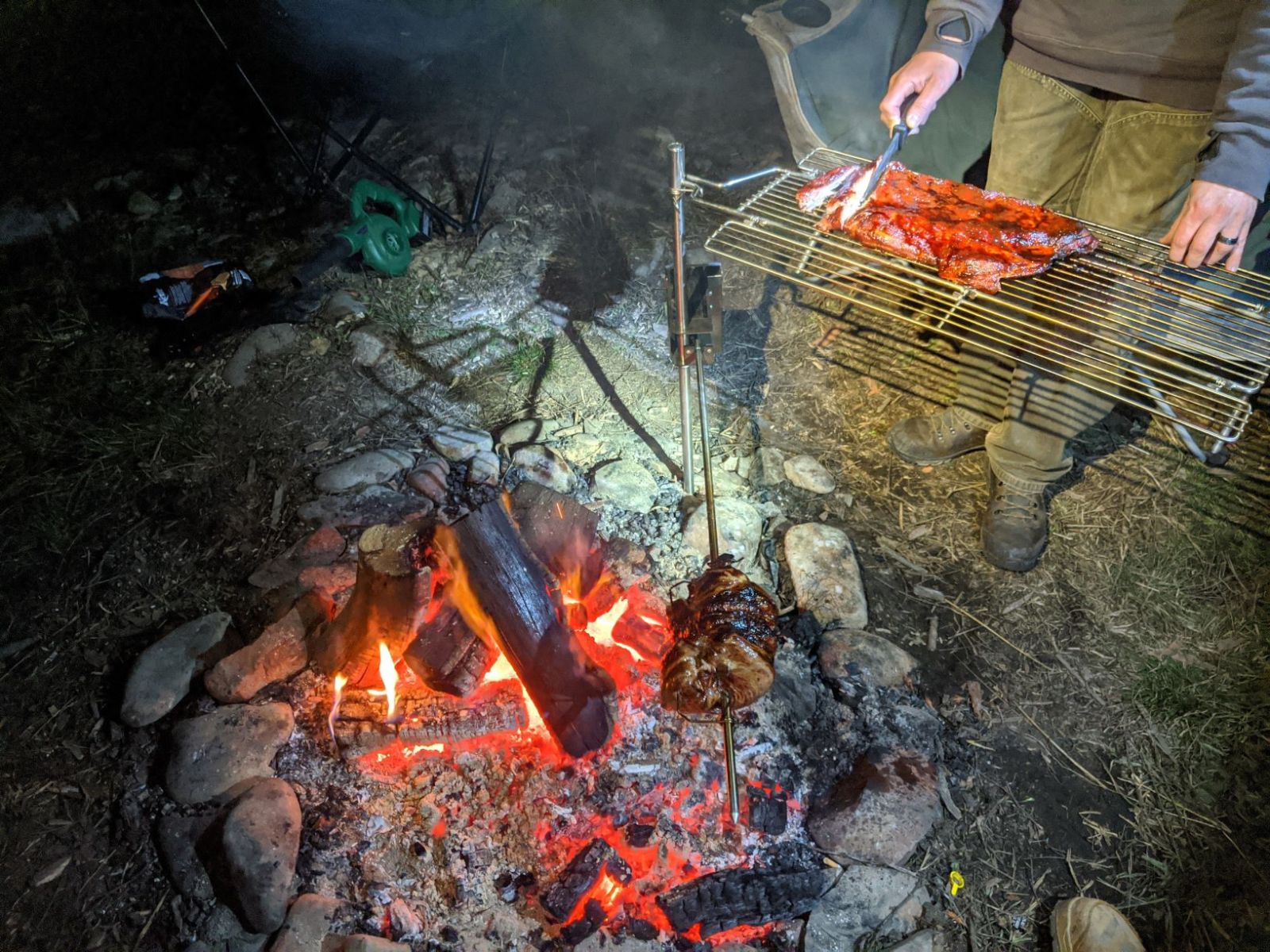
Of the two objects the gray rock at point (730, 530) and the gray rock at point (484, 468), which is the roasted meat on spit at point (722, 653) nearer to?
the gray rock at point (730, 530)

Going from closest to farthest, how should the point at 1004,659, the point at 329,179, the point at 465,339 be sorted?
the point at 1004,659, the point at 465,339, the point at 329,179

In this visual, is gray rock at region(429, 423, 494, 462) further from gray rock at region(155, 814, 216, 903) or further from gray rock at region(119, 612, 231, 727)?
gray rock at region(155, 814, 216, 903)

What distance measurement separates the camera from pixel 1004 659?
145 inches

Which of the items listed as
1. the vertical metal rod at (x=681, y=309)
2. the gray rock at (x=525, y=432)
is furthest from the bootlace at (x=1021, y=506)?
the gray rock at (x=525, y=432)

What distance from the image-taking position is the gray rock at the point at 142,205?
20.9 feet

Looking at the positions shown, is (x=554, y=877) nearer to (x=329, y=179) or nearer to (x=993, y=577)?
(x=993, y=577)

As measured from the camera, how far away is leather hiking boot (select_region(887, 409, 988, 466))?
4488mm

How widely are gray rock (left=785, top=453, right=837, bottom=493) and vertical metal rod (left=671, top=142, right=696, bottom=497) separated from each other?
2.26ft

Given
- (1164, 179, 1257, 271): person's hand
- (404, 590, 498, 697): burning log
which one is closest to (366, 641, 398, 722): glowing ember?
(404, 590, 498, 697): burning log

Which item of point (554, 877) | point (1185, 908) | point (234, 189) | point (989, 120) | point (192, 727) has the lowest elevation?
point (1185, 908)

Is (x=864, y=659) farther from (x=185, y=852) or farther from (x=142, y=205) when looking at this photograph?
(x=142, y=205)

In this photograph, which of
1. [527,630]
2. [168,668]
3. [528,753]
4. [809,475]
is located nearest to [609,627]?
[527,630]

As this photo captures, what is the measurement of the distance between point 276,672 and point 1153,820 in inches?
167

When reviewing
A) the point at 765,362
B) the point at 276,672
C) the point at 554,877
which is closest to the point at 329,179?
the point at 765,362
